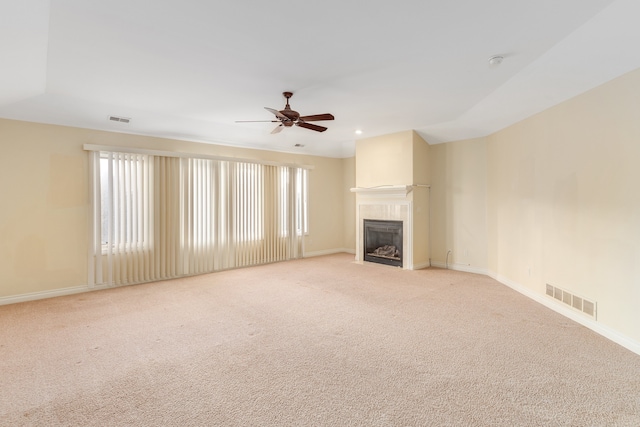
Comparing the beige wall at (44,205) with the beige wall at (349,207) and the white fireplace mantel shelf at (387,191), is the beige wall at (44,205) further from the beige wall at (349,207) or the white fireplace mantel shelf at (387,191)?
the beige wall at (349,207)

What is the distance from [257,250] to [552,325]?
5.11m

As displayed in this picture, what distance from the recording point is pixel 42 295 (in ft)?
14.4

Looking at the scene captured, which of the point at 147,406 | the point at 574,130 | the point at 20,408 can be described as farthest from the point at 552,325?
the point at 20,408

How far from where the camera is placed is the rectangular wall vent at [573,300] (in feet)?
10.9

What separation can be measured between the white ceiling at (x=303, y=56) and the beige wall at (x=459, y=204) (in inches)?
45.1

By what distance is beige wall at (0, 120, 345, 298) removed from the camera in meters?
4.14

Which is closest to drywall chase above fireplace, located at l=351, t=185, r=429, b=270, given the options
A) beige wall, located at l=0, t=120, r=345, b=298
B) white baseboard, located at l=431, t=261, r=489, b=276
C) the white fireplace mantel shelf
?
the white fireplace mantel shelf

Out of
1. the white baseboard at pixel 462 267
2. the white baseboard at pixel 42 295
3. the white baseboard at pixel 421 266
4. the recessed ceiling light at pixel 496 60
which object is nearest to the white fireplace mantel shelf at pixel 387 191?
the white baseboard at pixel 421 266

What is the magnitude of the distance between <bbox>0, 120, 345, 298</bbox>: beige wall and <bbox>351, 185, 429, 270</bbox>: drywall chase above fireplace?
469 cm

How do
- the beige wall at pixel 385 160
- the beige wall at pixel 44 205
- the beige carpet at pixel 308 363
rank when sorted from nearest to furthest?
the beige carpet at pixel 308 363 → the beige wall at pixel 44 205 → the beige wall at pixel 385 160

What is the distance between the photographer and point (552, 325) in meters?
3.41

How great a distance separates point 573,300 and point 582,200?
3.85 feet

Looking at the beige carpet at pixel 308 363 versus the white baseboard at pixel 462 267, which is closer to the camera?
the beige carpet at pixel 308 363

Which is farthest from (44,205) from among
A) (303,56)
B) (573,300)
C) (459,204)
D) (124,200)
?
(573,300)
